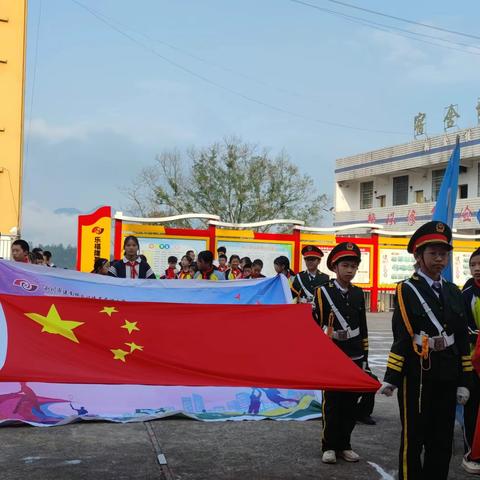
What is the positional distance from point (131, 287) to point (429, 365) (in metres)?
3.63

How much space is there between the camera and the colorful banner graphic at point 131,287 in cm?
641

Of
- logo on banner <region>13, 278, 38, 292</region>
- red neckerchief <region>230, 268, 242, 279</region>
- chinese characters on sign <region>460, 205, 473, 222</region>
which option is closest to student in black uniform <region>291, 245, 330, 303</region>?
logo on banner <region>13, 278, 38, 292</region>

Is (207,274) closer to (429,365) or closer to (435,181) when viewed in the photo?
(429,365)

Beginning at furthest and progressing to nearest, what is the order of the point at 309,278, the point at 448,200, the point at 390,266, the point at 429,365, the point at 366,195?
the point at 366,195, the point at 390,266, the point at 309,278, the point at 448,200, the point at 429,365

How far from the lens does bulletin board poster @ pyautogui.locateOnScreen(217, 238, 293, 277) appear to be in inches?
833

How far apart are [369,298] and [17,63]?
19658mm

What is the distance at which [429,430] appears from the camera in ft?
14.2

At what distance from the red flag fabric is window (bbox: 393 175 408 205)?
116ft

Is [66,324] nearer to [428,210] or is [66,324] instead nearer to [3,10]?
[3,10]

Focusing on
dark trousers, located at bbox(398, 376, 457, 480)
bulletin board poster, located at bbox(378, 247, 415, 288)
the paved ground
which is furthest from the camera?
bulletin board poster, located at bbox(378, 247, 415, 288)

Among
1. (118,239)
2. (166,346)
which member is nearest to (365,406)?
(166,346)

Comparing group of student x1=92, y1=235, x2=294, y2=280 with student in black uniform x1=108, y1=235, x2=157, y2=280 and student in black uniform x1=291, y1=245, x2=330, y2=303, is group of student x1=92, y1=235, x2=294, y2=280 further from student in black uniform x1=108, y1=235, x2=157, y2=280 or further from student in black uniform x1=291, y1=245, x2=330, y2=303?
student in black uniform x1=291, y1=245, x2=330, y2=303

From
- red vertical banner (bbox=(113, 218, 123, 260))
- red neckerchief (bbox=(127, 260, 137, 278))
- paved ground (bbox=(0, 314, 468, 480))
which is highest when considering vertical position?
red vertical banner (bbox=(113, 218, 123, 260))

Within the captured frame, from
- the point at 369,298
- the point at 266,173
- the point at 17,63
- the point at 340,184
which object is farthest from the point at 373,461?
the point at 340,184
